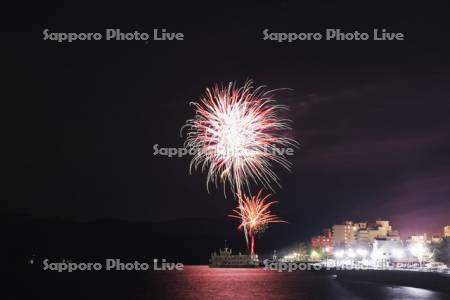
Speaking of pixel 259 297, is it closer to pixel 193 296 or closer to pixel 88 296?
pixel 193 296

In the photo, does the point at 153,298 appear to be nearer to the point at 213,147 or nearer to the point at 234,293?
the point at 234,293

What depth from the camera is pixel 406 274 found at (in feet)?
445

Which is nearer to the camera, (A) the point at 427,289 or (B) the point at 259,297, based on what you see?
(A) the point at 427,289

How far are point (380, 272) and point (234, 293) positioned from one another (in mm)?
35706

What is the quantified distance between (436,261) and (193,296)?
193 ft

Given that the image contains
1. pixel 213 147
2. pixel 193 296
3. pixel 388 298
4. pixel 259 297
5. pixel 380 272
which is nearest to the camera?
pixel 213 147

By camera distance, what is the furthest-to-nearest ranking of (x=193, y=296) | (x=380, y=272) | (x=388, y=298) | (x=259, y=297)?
(x=380, y=272) → (x=193, y=296) → (x=259, y=297) → (x=388, y=298)

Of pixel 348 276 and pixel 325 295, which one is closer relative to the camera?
pixel 325 295

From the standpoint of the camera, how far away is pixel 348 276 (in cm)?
17588

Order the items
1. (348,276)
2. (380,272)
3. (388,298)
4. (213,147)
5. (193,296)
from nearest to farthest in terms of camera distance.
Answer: (213,147) < (388,298) < (193,296) < (380,272) < (348,276)

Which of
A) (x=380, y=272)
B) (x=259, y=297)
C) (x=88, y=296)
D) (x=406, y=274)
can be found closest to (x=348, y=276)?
(x=380, y=272)

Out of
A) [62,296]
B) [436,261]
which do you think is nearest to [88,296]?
[62,296]

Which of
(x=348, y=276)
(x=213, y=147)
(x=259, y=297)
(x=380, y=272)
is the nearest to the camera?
(x=213, y=147)

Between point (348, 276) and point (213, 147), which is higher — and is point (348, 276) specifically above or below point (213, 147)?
below
